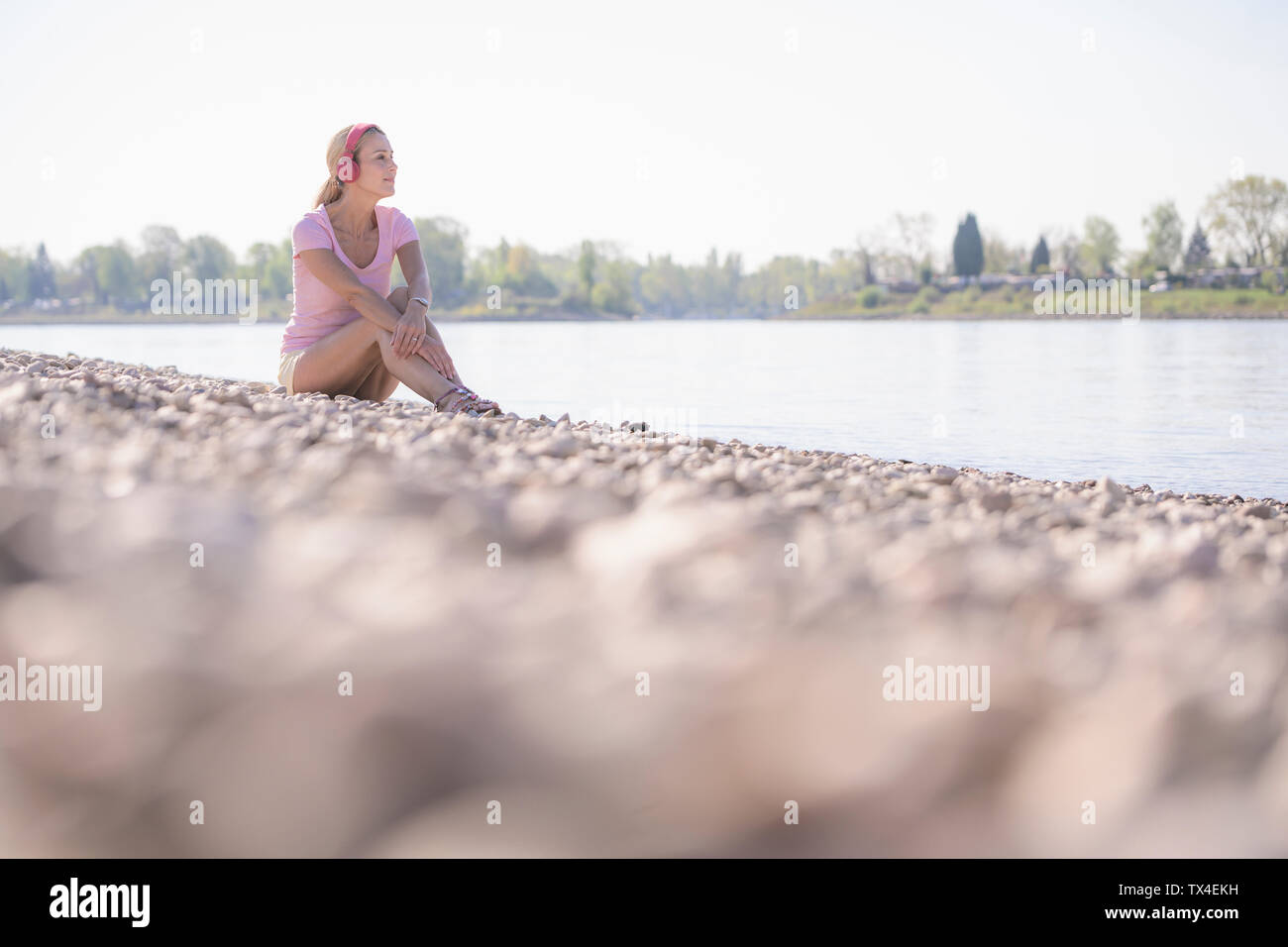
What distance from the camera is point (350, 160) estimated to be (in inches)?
210

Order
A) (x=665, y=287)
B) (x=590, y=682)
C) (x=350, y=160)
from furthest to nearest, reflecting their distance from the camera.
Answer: (x=665, y=287) → (x=350, y=160) → (x=590, y=682)

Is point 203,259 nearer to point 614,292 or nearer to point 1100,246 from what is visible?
point 614,292

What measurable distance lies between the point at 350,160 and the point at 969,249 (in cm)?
10523

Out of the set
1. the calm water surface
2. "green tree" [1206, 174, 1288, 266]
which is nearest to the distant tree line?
"green tree" [1206, 174, 1288, 266]

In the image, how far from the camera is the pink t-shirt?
5250 mm

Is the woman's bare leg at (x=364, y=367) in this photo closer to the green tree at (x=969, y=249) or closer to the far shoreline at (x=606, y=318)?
the far shoreline at (x=606, y=318)

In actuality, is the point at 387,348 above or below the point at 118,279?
below

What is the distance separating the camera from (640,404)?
14.3m

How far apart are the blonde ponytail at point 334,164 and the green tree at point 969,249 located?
104 m

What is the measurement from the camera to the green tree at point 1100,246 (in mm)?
104188

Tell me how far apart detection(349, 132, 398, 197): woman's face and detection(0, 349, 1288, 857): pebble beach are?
2942 mm

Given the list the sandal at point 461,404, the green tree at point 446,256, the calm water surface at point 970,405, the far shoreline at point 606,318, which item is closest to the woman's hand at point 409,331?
the sandal at point 461,404

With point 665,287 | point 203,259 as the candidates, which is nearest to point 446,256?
point 203,259
